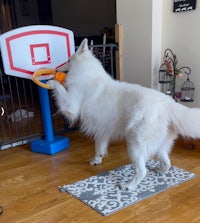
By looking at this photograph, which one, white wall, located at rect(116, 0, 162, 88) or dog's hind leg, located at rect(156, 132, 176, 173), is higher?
white wall, located at rect(116, 0, 162, 88)

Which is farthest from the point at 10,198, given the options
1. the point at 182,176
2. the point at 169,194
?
the point at 182,176

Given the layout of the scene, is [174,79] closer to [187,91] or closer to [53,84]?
[187,91]

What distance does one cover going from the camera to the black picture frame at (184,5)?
2629mm

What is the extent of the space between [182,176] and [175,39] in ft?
4.77

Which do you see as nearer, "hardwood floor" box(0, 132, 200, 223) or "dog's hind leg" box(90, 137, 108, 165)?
"hardwood floor" box(0, 132, 200, 223)

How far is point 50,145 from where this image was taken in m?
2.71

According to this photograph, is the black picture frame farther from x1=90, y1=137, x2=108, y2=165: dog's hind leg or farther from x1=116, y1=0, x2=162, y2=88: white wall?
x1=90, y1=137, x2=108, y2=165: dog's hind leg

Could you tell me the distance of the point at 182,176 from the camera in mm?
2191

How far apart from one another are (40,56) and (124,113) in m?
1.09

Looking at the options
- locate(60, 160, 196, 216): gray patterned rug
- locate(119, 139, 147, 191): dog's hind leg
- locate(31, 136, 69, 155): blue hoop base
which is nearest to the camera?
locate(60, 160, 196, 216): gray patterned rug

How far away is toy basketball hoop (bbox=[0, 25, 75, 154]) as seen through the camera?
8.25ft

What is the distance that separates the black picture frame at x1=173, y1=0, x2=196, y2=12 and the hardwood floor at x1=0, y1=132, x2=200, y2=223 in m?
1.31

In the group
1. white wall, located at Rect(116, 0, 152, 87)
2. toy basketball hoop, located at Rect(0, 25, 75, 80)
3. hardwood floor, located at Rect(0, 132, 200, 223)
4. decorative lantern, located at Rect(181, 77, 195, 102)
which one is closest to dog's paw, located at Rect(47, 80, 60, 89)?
toy basketball hoop, located at Rect(0, 25, 75, 80)

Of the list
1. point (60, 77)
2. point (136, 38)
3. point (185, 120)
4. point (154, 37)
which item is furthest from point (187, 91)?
point (60, 77)
